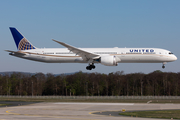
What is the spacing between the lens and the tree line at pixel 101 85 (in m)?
109

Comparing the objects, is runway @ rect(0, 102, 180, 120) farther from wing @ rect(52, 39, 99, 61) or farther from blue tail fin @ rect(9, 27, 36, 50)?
blue tail fin @ rect(9, 27, 36, 50)

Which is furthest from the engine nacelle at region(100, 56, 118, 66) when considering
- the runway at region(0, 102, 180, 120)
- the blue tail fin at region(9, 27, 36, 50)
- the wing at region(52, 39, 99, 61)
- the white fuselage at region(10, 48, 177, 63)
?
the blue tail fin at region(9, 27, 36, 50)

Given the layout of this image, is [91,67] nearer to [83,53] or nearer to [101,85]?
[83,53]

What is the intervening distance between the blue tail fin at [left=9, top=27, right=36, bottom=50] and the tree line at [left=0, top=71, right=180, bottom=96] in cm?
5914

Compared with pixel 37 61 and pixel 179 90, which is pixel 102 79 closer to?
pixel 179 90

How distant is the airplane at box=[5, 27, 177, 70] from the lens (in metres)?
45.3

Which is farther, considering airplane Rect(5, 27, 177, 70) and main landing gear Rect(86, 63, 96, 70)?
main landing gear Rect(86, 63, 96, 70)

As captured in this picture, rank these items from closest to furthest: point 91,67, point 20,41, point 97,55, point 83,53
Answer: point 83,53 < point 97,55 < point 91,67 < point 20,41

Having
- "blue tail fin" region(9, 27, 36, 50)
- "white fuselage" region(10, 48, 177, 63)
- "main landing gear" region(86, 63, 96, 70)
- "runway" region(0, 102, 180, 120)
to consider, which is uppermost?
"blue tail fin" region(9, 27, 36, 50)

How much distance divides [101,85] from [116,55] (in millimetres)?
72312

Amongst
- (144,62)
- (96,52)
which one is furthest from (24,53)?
(144,62)

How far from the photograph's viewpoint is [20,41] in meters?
53.5

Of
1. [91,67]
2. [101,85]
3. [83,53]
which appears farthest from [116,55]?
[101,85]

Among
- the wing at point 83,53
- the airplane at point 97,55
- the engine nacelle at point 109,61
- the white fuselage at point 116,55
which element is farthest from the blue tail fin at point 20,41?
the engine nacelle at point 109,61
